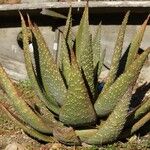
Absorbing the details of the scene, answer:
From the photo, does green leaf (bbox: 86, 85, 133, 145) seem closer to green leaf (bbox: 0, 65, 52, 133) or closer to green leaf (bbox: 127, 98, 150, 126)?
green leaf (bbox: 127, 98, 150, 126)

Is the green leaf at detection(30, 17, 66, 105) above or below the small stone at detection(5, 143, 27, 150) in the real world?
above

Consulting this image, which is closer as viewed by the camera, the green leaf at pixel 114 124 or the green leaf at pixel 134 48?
the green leaf at pixel 114 124

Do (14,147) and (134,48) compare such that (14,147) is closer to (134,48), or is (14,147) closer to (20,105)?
(20,105)

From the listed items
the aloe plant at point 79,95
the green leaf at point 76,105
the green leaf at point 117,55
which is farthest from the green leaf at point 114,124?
A: the green leaf at point 117,55

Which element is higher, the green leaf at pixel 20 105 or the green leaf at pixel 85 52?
the green leaf at pixel 85 52

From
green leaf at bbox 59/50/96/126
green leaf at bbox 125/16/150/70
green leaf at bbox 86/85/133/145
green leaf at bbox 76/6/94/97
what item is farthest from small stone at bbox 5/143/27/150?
green leaf at bbox 125/16/150/70

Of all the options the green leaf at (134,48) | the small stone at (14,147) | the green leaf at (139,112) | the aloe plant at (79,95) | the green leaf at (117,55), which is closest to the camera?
the aloe plant at (79,95)

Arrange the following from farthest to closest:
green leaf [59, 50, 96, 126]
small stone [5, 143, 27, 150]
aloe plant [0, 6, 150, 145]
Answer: small stone [5, 143, 27, 150], aloe plant [0, 6, 150, 145], green leaf [59, 50, 96, 126]

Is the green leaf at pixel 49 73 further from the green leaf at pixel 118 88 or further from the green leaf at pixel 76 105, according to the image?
the green leaf at pixel 118 88

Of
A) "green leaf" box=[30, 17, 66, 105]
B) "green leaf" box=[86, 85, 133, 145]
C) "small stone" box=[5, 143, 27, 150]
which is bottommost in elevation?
"small stone" box=[5, 143, 27, 150]
